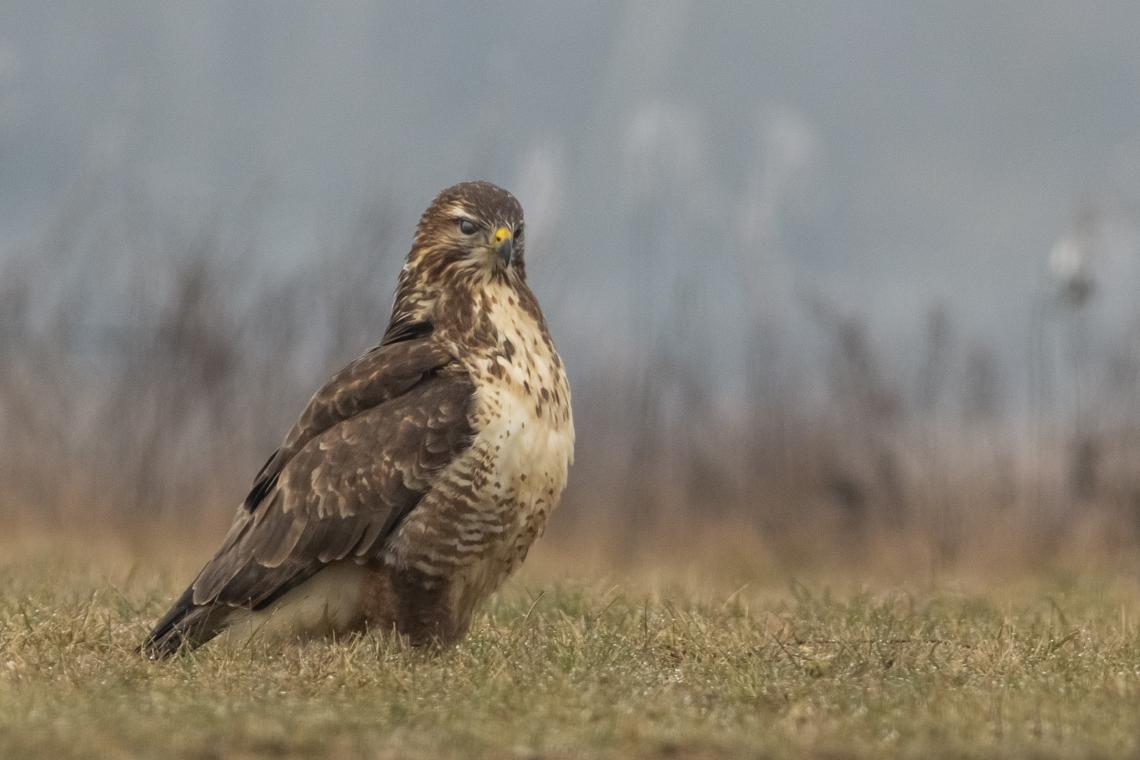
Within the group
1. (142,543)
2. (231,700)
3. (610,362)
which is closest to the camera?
(231,700)

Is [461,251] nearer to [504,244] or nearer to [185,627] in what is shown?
[504,244]

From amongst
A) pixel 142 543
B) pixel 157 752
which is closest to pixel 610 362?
pixel 142 543

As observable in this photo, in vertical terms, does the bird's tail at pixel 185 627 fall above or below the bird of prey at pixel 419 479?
below

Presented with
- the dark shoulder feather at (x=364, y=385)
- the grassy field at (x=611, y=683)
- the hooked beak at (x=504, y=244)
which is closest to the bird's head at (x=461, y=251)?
the hooked beak at (x=504, y=244)

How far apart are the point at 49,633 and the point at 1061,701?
373cm

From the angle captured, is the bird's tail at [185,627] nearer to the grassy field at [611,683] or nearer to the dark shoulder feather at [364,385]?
the grassy field at [611,683]

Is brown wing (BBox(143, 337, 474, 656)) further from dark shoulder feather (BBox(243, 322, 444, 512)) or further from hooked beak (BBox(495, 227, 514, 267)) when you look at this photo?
hooked beak (BBox(495, 227, 514, 267))

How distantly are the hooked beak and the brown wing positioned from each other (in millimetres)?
467

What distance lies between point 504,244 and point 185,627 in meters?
1.86

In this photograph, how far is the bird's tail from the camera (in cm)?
589

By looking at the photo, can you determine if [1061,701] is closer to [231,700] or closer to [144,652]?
[231,700]

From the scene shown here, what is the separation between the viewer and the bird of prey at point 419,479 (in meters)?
5.68

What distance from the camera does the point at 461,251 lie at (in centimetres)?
629

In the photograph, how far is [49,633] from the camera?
6.20m
